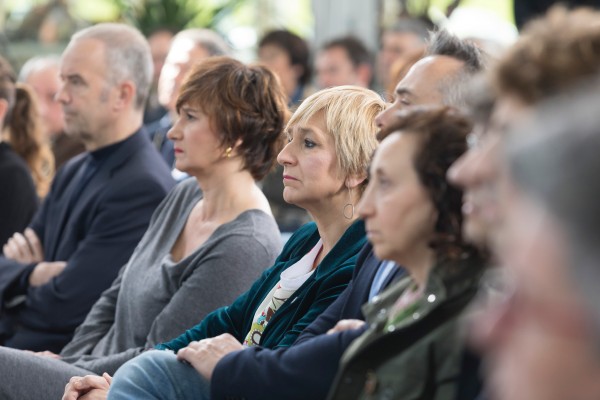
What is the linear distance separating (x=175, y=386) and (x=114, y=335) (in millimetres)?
994

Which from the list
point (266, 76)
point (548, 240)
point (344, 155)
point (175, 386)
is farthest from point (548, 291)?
point (266, 76)

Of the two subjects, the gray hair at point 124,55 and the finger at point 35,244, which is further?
the gray hair at point 124,55

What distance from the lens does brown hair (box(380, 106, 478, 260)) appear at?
169cm

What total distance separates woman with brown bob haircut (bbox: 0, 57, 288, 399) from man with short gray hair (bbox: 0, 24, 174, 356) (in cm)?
27

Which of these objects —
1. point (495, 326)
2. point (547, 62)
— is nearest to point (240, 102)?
point (547, 62)

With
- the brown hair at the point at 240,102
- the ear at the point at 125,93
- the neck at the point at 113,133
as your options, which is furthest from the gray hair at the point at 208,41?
the brown hair at the point at 240,102

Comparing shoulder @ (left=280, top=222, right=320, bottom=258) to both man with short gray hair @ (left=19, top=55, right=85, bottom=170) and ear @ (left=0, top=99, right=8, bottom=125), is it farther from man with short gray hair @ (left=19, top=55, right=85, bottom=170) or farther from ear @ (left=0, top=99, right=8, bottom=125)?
man with short gray hair @ (left=19, top=55, right=85, bottom=170)

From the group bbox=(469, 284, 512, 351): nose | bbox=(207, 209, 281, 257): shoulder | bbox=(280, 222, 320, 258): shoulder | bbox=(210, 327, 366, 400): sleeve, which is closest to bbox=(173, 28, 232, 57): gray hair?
bbox=(207, 209, 281, 257): shoulder

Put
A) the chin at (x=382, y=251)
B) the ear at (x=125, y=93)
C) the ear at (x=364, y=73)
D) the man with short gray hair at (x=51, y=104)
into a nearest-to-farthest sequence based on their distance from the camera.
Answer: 1. the chin at (x=382, y=251)
2. the ear at (x=125, y=93)
3. the man with short gray hair at (x=51, y=104)
4. the ear at (x=364, y=73)

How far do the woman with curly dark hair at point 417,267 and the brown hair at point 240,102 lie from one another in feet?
4.56

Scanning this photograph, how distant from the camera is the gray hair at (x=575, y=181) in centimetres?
85

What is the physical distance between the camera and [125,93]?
4078mm

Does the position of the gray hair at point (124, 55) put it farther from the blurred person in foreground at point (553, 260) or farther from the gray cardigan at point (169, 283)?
the blurred person in foreground at point (553, 260)

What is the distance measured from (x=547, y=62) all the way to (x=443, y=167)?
1.40 ft
